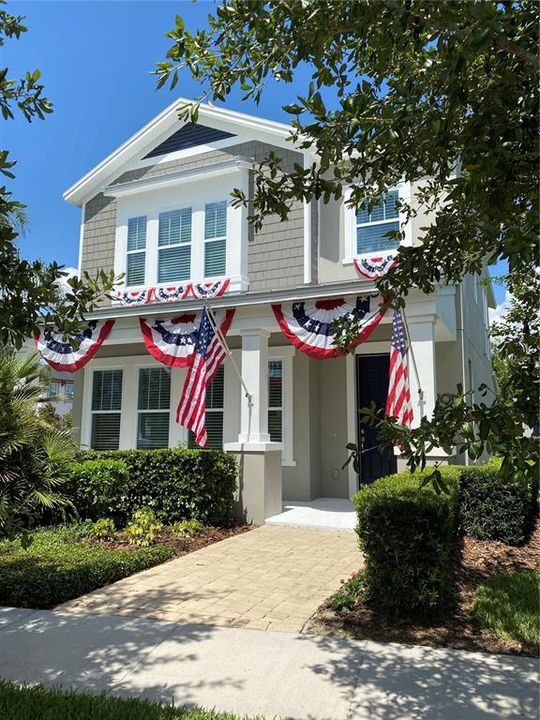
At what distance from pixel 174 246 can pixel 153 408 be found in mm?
3819

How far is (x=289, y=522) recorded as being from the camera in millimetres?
9555

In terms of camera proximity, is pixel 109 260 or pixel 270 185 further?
pixel 109 260

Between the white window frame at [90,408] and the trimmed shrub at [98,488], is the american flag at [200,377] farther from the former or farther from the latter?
the white window frame at [90,408]

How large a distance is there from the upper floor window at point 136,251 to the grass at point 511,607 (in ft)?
33.0

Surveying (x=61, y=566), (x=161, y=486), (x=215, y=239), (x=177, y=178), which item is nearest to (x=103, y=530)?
(x=161, y=486)

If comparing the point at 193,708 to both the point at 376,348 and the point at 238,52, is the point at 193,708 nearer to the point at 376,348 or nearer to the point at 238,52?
the point at 238,52

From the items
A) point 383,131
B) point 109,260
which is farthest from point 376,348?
point 383,131

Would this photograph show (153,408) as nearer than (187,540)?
No

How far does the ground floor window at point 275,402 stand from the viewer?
1221cm

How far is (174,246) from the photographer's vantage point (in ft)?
43.0

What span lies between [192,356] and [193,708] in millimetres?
7328

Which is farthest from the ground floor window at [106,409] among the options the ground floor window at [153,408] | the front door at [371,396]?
the front door at [371,396]

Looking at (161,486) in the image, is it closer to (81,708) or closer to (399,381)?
(399,381)

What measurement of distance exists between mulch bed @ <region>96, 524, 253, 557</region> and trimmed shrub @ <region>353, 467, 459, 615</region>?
3.36 m
